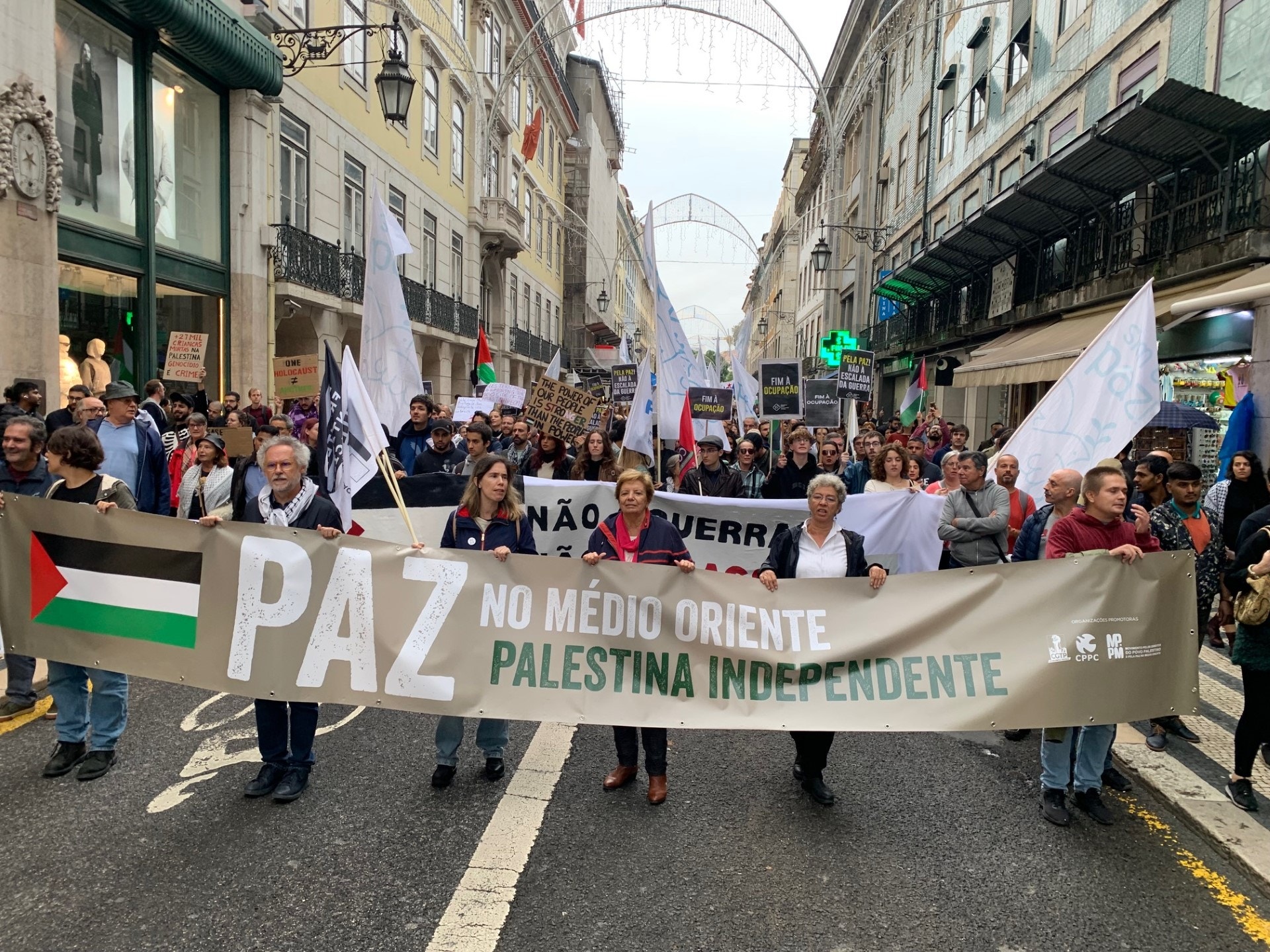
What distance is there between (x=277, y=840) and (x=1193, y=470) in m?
5.53

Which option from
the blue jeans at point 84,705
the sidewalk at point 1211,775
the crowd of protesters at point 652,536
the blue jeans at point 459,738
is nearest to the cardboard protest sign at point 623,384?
the crowd of protesters at point 652,536

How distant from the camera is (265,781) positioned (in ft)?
13.9

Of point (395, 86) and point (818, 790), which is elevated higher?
point (395, 86)

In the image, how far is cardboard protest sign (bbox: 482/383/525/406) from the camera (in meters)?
14.6

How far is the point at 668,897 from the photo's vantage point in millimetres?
3490

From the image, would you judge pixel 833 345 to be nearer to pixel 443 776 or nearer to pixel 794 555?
pixel 794 555

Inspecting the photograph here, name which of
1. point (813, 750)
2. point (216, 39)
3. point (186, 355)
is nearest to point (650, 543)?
point (813, 750)

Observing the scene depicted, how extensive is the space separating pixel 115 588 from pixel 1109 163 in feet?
49.4

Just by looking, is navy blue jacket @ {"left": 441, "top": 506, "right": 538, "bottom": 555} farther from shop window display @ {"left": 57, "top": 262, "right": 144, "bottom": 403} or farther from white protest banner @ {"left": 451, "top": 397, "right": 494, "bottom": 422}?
shop window display @ {"left": 57, "top": 262, "right": 144, "bottom": 403}

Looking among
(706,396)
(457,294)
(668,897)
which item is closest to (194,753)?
(668,897)

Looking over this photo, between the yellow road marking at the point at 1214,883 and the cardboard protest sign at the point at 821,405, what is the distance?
399 inches

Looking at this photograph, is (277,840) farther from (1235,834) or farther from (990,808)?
(1235,834)

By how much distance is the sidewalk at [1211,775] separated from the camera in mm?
3975

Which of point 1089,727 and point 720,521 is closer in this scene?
point 1089,727
